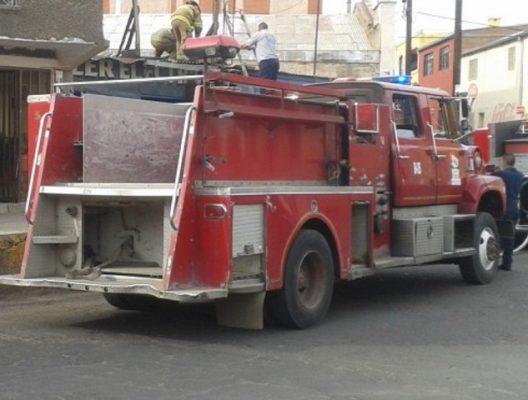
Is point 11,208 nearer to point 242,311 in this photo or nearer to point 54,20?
point 54,20

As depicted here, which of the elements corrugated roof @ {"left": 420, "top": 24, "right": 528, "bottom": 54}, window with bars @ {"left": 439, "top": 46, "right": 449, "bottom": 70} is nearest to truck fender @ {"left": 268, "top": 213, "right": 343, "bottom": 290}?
window with bars @ {"left": 439, "top": 46, "right": 449, "bottom": 70}

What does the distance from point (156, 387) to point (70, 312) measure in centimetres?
348

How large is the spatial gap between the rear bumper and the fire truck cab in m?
0.01

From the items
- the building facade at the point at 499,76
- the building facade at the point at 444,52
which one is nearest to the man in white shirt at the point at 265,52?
the building facade at the point at 499,76

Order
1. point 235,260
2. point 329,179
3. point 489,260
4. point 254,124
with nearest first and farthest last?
point 235,260 → point 254,124 → point 329,179 → point 489,260

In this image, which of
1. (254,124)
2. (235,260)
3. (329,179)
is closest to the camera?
(235,260)

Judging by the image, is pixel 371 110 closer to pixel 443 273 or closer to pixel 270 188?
pixel 270 188

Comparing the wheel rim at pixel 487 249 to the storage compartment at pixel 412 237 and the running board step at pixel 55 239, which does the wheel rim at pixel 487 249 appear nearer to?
the storage compartment at pixel 412 237

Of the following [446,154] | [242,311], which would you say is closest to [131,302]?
[242,311]

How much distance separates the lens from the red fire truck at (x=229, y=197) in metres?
7.40

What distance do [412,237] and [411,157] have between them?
101cm

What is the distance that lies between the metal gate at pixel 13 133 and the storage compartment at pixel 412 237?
7934 mm

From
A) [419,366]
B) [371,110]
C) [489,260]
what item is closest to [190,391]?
[419,366]

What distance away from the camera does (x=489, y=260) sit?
11.7 meters
